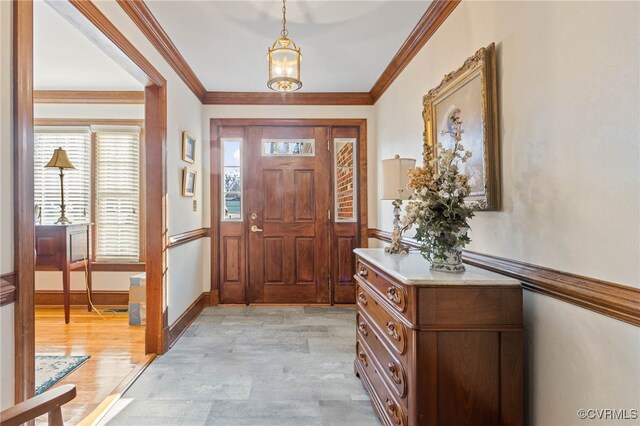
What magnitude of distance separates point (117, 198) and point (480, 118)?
13.4ft

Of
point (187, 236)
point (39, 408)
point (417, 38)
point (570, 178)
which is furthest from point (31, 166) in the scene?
point (417, 38)

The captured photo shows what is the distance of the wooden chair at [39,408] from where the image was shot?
0.83m

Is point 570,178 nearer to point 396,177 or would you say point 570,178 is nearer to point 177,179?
point 396,177

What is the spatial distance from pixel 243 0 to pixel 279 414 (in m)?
2.71

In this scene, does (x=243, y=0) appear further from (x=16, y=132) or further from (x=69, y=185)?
(x=69, y=185)

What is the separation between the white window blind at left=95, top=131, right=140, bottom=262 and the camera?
3896 mm

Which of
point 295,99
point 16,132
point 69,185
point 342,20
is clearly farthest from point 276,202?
point 16,132

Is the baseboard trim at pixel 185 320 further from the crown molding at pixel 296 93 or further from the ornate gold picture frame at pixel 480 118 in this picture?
the ornate gold picture frame at pixel 480 118

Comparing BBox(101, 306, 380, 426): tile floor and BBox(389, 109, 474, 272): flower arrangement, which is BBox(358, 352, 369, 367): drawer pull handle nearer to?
BBox(101, 306, 380, 426): tile floor

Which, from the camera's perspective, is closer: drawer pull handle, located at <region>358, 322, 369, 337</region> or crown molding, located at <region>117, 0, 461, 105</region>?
drawer pull handle, located at <region>358, 322, 369, 337</region>

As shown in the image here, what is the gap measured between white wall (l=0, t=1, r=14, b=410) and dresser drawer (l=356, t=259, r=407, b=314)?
159cm

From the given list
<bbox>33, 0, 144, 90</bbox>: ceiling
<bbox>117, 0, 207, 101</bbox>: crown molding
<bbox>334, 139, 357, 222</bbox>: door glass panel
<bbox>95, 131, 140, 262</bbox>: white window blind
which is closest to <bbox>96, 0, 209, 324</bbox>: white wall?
<bbox>117, 0, 207, 101</bbox>: crown molding

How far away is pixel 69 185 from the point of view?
386 cm

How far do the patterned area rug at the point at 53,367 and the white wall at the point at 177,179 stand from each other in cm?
73
